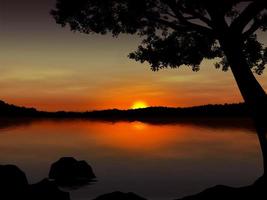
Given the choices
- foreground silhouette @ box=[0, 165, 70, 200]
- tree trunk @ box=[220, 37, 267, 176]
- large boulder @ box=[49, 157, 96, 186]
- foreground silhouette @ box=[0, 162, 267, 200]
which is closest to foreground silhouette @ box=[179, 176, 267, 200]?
foreground silhouette @ box=[0, 162, 267, 200]

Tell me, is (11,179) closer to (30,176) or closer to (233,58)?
(233,58)

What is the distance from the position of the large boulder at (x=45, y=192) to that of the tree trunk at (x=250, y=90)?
9650 mm

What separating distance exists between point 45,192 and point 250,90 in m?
10.6

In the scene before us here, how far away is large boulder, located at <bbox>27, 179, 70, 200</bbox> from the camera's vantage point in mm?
22828

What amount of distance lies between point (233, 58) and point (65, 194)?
10.3m

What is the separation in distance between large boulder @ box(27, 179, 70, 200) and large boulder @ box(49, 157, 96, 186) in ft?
52.0

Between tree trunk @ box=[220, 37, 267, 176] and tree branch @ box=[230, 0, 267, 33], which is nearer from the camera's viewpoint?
tree branch @ box=[230, 0, 267, 33]

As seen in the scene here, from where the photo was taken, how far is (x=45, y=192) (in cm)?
2309

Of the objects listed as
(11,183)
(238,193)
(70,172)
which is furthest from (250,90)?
(70,172)

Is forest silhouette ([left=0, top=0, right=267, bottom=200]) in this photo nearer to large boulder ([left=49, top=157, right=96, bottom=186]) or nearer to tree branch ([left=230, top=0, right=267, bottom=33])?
tree branch ([left=230, top=0, right=267, bottom=33])

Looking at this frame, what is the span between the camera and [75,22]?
25.2 metres

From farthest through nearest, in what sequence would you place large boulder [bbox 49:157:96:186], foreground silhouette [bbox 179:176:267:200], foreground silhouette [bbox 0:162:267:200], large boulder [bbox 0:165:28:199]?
1. large boulder [bbox 49:157:96:186]
2. large boulder [bbox 0:165:28:199]
3. foreground silhouette [bbox 0:162:267:200]
4. foreground silhouette [bbox 179:176:267:200]

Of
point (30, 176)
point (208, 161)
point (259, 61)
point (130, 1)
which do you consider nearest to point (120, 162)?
point (208, 161)

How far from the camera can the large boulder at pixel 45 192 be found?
22828mm
